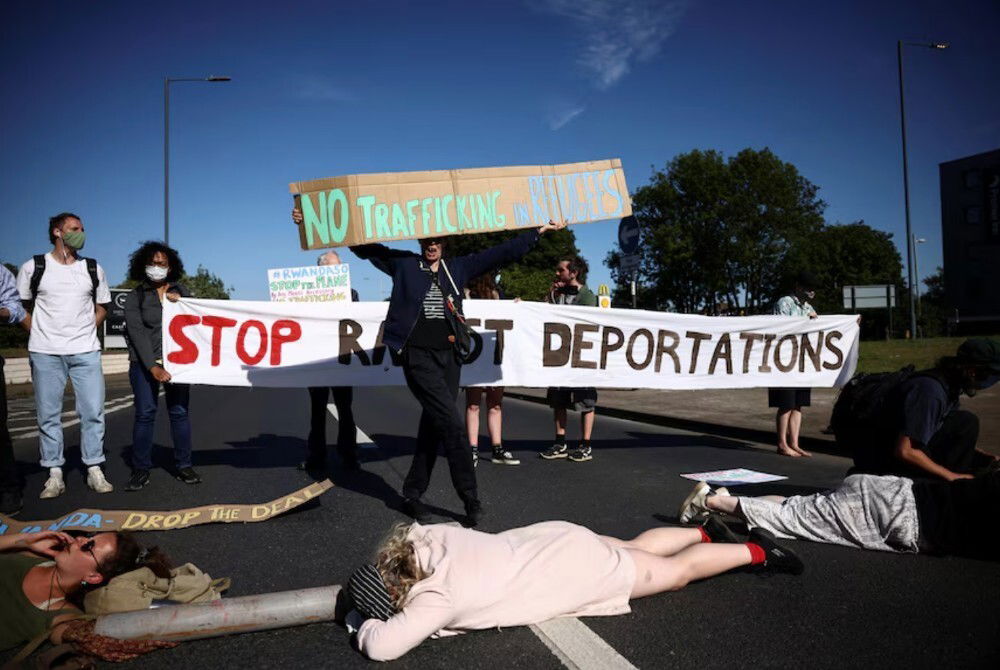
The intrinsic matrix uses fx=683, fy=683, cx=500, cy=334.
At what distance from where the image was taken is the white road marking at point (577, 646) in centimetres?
248

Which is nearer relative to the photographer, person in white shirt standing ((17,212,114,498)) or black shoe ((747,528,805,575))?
black shoe ((747,528,805,575))

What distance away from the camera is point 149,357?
552 cm

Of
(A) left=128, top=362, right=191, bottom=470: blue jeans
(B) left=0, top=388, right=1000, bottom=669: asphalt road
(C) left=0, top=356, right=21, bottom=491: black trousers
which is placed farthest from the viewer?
(A) left=128, top=362, right=191, bottom=470: blue jeans

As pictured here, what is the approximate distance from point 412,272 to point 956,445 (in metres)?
3.53

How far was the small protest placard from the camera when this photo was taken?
5.56m

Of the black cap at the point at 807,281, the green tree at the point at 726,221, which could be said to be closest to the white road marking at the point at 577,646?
the black cap at the point at 807,281

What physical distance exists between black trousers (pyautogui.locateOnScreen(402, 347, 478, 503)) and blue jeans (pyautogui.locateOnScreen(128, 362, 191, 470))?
2334 millimetres

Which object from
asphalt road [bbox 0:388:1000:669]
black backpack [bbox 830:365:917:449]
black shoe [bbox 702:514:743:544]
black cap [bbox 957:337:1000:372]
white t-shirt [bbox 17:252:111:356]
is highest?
white t-shirt [bbox 17:252:111:356]

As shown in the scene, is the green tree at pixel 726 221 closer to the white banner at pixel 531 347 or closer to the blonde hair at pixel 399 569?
the white banner at pixel 531 347

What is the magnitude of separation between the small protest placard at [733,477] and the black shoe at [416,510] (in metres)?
2.39

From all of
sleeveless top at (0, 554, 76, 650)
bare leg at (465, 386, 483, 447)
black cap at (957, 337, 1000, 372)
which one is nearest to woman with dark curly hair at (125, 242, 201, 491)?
bare leg at (465, 386, 483, 447)

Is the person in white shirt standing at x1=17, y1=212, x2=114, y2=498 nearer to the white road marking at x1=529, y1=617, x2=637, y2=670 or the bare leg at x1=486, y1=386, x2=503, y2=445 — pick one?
the bare leg at x1=486, y1=386, x2=503, y2=445

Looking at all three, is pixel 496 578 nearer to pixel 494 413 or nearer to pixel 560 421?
Answer: pixel 494 413

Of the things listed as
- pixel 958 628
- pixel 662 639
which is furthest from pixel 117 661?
pixel 958 628
